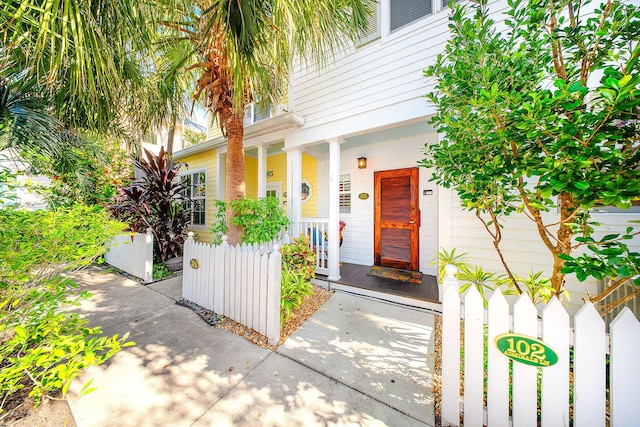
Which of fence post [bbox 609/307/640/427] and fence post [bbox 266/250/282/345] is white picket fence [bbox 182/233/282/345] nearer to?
fence post [bbox 266/250/282/345]

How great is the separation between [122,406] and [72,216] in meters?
1.80

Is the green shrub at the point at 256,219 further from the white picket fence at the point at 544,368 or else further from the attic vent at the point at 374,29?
the attic vent at the point at 374,29

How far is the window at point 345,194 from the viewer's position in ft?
17.1

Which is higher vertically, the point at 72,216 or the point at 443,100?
the point at 443,100

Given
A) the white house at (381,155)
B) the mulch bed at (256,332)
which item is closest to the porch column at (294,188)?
the white house at (381,155)

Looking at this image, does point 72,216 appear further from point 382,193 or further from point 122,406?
point 382,193

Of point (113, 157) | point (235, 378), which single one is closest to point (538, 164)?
point (235, 378)

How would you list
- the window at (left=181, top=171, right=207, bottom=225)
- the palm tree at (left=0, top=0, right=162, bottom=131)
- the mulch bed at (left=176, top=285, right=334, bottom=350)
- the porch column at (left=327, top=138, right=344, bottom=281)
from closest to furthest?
1. the palm tree at (left=0, top=0, right=162, bottom=131)
2. the mulch bed at (left=176, top=285, right=334, bottom=350)
3. the porch column at (left=327, top=138, right=344, bottom=281)
4. the window at (left=181, top=171, right=207, bottom=225)

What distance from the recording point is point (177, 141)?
14164 mm

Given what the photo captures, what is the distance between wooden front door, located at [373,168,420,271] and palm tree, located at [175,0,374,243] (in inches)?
105

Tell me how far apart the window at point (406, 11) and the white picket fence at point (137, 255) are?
18.9ft

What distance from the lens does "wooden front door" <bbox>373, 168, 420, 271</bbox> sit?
4367 millimetres

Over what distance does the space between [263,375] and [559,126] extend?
8.64ft

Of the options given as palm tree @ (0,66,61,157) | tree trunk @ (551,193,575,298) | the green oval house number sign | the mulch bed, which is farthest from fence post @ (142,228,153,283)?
tree trunk @ (551,193,575,298)
